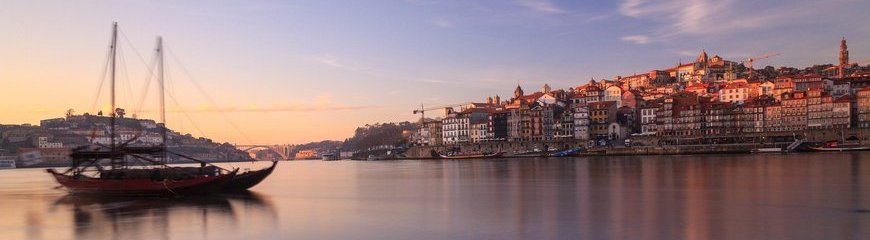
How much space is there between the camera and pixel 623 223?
1627 cm

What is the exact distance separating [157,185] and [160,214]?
640 cm

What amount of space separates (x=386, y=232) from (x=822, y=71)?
403 ft

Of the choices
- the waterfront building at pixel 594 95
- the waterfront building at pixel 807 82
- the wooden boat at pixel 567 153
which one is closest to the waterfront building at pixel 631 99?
the waterfront building at pixel 594 95

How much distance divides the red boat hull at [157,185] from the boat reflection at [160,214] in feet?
1.06

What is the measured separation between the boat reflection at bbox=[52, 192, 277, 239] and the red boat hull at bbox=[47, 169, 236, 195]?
324 mm

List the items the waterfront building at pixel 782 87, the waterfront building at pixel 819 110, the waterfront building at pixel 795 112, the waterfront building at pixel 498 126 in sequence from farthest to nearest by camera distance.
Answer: the waterfront building at pixel 498 126 < the waterfront building at pixel 782 87 < the waterfront building at pixel 795 112 < the waterfront building at pixel 819 110

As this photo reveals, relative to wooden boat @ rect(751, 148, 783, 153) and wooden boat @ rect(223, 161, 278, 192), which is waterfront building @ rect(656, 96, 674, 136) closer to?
wooden boat @ rect(751, 148, 783, 153)

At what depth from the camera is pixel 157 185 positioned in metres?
27.3

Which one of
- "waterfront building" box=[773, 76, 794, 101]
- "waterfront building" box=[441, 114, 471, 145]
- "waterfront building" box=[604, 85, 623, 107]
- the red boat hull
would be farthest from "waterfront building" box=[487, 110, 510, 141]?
the red boat hull

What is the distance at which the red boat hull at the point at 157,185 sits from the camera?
89.9 ft

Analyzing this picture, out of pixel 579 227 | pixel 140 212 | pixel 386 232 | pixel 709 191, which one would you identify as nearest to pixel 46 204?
pixel 140 212

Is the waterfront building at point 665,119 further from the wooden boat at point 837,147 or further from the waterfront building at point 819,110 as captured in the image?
the wooden boat at point 837,147

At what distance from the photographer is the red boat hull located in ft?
89.9

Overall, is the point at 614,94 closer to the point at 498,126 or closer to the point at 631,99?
the point at 631,99
